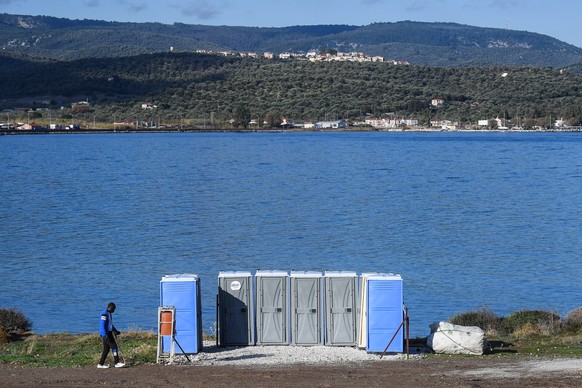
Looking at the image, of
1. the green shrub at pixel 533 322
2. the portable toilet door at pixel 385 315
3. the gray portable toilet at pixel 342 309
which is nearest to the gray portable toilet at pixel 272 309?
the gray portable toilet at pixel 342 309

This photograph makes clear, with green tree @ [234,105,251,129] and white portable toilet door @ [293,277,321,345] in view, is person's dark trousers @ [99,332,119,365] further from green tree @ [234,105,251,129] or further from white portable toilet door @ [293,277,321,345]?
green tree @ [234,105,251,129]

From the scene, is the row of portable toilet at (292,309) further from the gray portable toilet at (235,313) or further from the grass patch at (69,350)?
the grass patch at (69,350)

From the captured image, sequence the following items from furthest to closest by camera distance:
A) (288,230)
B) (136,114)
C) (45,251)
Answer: (136,114)
(288,230)
(45,251)

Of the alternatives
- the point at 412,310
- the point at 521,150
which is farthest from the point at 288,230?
the point at 521,150

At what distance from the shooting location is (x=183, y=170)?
92.6 metres

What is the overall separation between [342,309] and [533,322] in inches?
214

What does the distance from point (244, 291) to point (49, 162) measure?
92.9 m

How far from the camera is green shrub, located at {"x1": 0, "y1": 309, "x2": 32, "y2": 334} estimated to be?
→ 22.2 metres

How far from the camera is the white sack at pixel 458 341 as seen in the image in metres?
17.9

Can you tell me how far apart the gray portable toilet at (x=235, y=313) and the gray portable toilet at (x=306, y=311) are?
0.77m

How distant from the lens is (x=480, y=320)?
21.9m

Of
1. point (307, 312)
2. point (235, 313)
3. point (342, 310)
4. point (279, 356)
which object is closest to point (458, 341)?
point (342, 310)

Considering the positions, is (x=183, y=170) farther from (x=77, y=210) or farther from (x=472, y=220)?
(x=472, y=220)

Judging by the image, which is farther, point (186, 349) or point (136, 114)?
point (136, 114)
